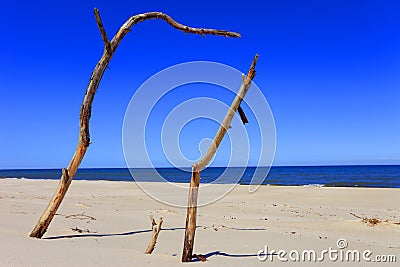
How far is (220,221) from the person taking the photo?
13.1m

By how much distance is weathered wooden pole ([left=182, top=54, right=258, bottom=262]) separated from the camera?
19.9ft

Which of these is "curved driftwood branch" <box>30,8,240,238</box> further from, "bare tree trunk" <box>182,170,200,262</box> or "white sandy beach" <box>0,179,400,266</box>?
"bare tree trunk" <box>182,170,200,262</box>

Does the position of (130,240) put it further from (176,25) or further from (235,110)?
(176,25)

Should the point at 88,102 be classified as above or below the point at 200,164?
above

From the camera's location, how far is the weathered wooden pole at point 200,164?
238 inches

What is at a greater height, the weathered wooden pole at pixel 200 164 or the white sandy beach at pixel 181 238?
the weathered wooden pole at pixel 200 164

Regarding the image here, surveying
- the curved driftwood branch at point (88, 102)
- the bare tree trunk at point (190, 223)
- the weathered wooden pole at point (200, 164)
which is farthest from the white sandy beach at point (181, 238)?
the curved driftwood branch at point (88, 102)

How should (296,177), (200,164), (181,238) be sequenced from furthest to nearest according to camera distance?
1. (296,177)
2. (181,238)
3. (200,164)

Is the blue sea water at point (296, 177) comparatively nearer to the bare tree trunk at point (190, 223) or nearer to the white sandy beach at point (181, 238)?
the white sandy beach at point (181, 238)

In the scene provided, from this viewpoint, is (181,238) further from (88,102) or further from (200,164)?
(88,102)

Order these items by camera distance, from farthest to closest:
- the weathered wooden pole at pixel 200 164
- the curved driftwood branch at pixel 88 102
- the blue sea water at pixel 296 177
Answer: the blue sea water at pixel 296 177
the curved driftwood branch at pixel 88 102
the weathered wooden pole at pixel 200 164

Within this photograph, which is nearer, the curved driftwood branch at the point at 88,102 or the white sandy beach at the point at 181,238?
the white sandy beach at the point at 181,238

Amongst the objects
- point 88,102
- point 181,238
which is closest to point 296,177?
point 181,238

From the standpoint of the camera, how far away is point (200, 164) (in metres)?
6.07
